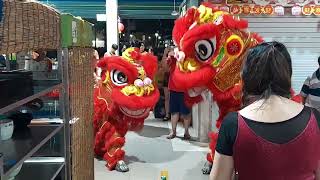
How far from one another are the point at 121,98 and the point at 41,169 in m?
1.97

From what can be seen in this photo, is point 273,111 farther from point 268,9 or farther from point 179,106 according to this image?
point 179,106

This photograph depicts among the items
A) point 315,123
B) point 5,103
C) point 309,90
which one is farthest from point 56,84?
point 309,90

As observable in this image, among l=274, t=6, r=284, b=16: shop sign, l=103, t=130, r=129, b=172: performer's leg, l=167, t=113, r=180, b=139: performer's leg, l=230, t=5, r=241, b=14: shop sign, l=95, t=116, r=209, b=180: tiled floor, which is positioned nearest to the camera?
l=95, t=116, r=209, b=180: tiled floor

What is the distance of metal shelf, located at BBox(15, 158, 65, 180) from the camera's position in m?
2.49

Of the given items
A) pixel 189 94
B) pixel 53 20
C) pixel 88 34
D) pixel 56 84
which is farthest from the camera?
pixel 189 94

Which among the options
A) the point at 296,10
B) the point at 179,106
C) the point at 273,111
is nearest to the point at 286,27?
the point at 296,10

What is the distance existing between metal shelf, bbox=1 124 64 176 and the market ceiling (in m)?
8.59

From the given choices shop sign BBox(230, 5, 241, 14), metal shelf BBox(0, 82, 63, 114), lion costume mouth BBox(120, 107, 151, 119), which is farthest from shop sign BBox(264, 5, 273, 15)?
metal shelf BBox(0, 82, 63, 114)

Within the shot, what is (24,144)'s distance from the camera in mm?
2066

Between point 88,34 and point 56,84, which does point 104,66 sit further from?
point 56,84

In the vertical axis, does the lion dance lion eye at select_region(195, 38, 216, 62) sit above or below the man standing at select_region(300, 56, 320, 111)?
above

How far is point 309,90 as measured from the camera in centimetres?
463

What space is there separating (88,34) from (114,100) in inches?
51.4

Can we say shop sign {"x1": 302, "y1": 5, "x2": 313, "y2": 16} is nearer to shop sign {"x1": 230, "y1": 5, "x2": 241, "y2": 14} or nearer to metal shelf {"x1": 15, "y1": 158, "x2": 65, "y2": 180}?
shop sign {"x1": 230, "y1": 5, "x2": 241, "y2": 14}
